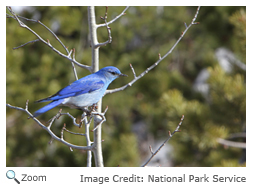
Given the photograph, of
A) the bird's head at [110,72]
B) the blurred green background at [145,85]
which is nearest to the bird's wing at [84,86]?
the bird's head at [110,72]

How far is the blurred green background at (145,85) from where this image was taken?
3.77 m

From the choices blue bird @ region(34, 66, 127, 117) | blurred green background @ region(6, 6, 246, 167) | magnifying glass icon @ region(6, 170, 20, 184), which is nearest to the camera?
blue bird @ region(34, 66, 127, 117)

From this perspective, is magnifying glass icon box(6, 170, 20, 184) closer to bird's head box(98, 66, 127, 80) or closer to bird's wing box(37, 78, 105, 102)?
bird's wing box(37, 78, 105, 102)

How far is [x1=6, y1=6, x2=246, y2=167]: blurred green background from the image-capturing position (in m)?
3.77

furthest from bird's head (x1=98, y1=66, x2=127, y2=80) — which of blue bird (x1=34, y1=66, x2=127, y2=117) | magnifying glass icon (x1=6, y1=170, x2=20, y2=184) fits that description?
magnifying glass icon (x1=6, y1=170, x2=20, y2=184)

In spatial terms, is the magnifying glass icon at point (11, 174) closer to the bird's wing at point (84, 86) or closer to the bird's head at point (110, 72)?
the bird's wing at point (84, 86)

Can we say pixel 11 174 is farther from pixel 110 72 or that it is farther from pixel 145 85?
pixel 145 85

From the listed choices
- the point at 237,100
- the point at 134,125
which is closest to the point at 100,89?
the point at 237,100

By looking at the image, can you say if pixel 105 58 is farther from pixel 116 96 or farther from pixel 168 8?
pixel 168 8

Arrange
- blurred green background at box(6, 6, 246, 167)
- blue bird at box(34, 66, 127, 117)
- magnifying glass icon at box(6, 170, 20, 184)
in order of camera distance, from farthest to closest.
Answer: blurred green background at box(6, 6, 246, 167), magnifying glass icon at box(6, 170, 20, 184), blue bird at box(34, 66, 127, 117)

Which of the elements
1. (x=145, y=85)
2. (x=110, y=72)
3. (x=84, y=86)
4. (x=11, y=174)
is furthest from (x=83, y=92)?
(x=145, y=85)

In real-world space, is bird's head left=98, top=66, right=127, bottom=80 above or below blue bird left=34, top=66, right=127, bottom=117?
above

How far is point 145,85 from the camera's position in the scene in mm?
6176

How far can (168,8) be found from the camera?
9.59 m
